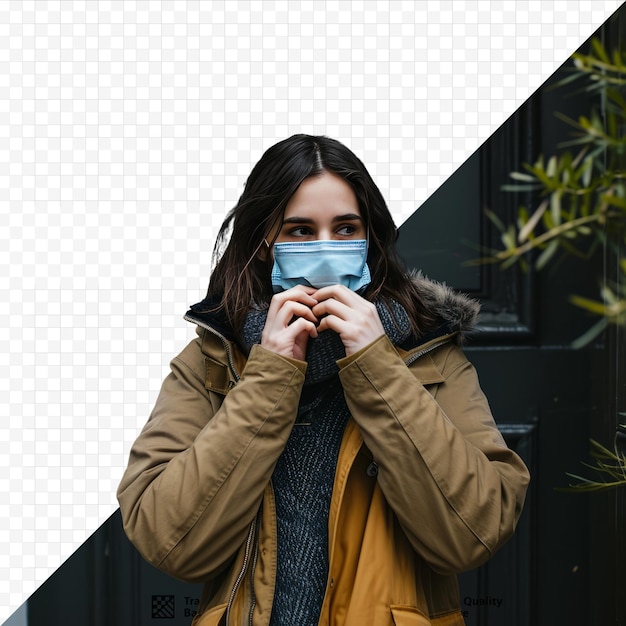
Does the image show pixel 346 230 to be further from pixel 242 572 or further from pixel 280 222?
pixel 242 572

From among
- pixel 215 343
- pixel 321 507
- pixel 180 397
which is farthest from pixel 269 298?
pixel 321 507

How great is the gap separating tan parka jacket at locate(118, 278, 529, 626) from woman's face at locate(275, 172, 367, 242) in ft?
0.89

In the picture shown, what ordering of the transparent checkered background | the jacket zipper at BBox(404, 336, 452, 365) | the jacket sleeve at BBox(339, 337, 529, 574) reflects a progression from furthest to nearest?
the transparent checkered background → the jacket zipper at BBox(404, 336, 452, 365) → the jacket sleeve at BBox(339, 337, 529, 574)

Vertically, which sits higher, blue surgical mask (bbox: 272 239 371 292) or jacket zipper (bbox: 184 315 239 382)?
blue surgical mask (bbox: 272 239 371 292)

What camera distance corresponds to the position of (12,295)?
253 cm

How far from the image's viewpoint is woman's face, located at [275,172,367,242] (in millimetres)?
1835

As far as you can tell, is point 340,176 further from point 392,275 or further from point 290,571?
point 290,571

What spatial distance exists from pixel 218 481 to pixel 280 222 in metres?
0.55

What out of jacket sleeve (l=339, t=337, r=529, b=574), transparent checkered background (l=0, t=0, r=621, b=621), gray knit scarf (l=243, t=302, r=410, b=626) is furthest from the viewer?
transparent checkered background (l=0, t=0, r=621, b=621)

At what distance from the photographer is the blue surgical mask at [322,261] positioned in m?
1.80

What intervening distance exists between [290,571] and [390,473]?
286mm

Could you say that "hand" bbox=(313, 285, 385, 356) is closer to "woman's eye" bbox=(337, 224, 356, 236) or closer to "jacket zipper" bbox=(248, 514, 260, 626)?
"woman's eye" bbox=(337, 224, 356, 236)

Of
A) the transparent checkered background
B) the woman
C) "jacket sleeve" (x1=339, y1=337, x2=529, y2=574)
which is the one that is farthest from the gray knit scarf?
the transparent checkered background

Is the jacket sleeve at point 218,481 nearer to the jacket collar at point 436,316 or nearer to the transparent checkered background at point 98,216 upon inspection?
the jacket collar at point 436,316
